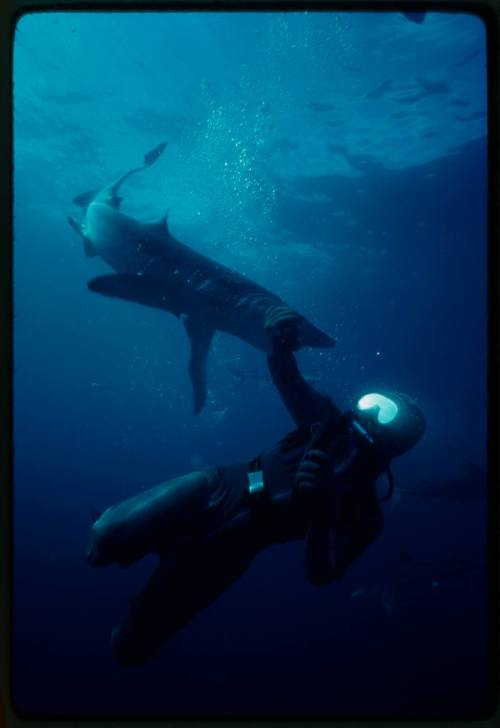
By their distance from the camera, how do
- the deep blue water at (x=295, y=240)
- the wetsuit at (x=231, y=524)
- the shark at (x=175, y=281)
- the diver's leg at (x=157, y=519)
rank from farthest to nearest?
the deep blue water at (x=295, y=240)
the shark at (x=175, y=281)
the wetsuit at (x=231, y=524)
the diver's leg at (x=157, y=519)

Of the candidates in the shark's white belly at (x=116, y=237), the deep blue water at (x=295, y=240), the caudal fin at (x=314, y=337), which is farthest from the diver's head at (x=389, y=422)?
the shark's white belly at (x=116, y=237)

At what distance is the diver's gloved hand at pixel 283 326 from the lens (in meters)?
3.71

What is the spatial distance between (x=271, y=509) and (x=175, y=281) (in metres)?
4.03

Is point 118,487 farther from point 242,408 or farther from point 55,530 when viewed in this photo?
point 242,408

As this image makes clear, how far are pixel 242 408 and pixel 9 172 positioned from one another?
5868cm

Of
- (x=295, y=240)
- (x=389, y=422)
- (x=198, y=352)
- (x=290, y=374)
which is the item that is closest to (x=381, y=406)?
(x=389, y=422)

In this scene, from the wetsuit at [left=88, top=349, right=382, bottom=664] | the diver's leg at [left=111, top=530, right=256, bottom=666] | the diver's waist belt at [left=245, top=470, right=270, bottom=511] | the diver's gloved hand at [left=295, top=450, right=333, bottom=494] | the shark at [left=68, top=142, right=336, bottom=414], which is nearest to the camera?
the diver's gloved hand at [left=295, top=450, right=333, bottom=494]

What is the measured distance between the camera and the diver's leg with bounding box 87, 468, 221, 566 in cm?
317

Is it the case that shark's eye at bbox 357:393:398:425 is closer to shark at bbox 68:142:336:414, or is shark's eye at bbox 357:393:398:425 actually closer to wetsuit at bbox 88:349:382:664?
wetsuit at bbox 88:349:382:664

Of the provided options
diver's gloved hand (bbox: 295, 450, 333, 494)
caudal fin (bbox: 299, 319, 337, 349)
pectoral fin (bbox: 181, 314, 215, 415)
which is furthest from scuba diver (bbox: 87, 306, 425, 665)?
pectoral fin (bbox: 181, 314, 215, 415)

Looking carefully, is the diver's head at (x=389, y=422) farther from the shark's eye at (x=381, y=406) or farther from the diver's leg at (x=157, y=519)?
the diver's leg at (x=157, y=519)

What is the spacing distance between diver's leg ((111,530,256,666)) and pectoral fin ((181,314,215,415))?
414cm

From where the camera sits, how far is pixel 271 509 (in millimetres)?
3582

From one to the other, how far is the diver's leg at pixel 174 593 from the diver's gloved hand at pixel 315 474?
1.09 m
